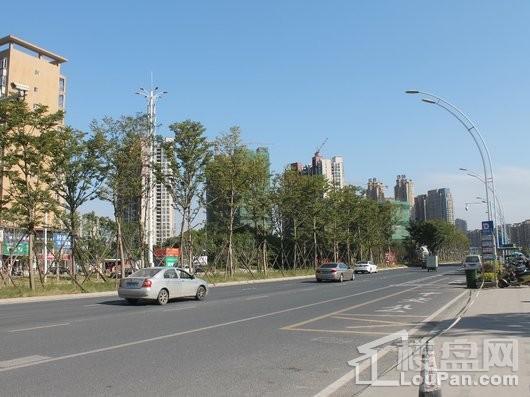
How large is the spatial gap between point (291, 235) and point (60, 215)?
33176 mm

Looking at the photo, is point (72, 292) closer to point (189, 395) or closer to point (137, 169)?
point (137, 169)

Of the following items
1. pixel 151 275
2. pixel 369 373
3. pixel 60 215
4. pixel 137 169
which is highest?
pixel 137 169

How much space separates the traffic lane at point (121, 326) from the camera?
10703 mm

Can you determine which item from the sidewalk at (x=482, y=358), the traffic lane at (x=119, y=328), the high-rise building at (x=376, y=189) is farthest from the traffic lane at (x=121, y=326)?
the high-rise building at (x=376, y=189)

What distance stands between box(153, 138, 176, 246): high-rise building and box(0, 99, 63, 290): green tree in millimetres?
9852

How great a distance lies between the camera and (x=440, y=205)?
158 meters

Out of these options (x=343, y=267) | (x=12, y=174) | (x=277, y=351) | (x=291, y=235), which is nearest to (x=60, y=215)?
(x=12, y=174)

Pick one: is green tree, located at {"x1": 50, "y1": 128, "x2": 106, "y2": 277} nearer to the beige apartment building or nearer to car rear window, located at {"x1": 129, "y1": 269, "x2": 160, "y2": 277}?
car rear window, located at {"x1": 129, "y1": 269, "x2": 160, "y2": 277}

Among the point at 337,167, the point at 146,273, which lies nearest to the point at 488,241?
the point at 146,273

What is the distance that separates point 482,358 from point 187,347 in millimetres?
5225

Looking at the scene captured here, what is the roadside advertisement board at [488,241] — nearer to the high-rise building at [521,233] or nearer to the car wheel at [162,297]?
the car wheel at [162,297]

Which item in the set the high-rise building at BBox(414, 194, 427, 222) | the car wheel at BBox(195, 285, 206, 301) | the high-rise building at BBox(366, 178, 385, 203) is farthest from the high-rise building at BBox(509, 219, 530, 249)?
the car wheel at BBox(195, 285, 206, 301)

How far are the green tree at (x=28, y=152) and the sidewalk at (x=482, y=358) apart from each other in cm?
2164

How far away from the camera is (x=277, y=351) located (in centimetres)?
1045
